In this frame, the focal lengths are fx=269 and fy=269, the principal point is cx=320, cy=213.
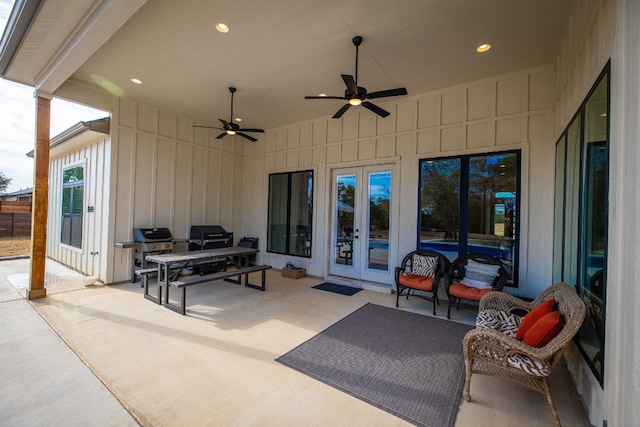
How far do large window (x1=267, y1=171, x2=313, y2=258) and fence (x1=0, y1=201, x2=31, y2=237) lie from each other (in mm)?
9156

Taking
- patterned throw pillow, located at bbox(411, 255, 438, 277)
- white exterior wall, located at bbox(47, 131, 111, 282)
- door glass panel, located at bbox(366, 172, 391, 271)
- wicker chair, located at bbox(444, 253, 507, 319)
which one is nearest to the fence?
white exterior wall, located at bbox(47, 131, 111, 282)

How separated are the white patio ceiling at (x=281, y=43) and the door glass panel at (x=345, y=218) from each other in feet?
6.41

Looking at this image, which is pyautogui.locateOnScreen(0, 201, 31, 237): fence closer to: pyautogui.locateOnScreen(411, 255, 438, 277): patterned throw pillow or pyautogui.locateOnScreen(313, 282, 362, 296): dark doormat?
pyautogui.locateOnScreen(313, 282, 362, 296): dark doormat

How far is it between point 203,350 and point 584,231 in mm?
3827

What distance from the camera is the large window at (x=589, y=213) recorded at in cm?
192

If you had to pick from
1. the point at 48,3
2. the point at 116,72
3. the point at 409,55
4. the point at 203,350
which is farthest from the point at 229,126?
the point at 203,350

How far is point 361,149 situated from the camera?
569cm

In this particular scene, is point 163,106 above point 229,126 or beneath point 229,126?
above

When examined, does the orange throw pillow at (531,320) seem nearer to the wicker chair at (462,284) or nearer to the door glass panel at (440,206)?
the wicker chair at (462,284)

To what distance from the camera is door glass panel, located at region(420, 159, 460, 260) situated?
4605 mm

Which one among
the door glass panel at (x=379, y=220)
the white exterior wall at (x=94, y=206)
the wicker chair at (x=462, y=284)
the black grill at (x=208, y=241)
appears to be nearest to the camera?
the wicker chair at (x=462, y=284)

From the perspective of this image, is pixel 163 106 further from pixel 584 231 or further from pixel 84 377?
pixel 584 231

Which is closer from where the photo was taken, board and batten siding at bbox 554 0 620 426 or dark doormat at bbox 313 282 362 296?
board and batten siding at bbox 554 0 620 426

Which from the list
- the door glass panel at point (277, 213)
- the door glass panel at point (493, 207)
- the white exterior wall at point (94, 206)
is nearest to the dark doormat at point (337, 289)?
the door glass panel at point (277, 213)
